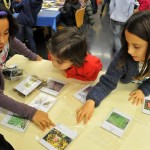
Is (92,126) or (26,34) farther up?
(92,126)

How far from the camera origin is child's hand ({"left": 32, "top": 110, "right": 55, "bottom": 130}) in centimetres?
111

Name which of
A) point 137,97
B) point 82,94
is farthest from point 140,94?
point 82,94

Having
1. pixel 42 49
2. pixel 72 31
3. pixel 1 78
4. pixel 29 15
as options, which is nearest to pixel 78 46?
pixel 72 31

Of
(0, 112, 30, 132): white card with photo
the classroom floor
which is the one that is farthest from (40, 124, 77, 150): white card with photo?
the classroom floor

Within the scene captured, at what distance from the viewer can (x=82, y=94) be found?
131cm

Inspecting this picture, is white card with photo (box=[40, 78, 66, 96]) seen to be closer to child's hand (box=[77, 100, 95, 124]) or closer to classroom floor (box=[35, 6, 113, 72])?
child's hand (box=[77, 100, 95, 124])

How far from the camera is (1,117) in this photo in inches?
46.0

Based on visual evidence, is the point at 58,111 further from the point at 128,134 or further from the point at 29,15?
the point at 29,15

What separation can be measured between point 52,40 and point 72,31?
144 mm

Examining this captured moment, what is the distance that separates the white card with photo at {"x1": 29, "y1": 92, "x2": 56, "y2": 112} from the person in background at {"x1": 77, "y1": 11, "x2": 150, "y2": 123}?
0.17 m

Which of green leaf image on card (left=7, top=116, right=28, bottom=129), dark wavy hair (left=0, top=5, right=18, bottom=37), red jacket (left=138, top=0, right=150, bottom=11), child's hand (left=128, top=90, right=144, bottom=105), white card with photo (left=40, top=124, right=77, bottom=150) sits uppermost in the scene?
dark wavy hair (left=0, top=5, right=18, bottom=37)

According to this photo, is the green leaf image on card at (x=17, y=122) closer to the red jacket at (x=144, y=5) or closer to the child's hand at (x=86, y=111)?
the child's hand at (x=86, y=111)

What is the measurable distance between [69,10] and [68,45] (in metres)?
1.99

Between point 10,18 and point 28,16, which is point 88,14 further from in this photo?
point 10,18
